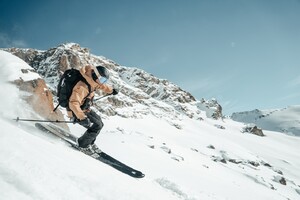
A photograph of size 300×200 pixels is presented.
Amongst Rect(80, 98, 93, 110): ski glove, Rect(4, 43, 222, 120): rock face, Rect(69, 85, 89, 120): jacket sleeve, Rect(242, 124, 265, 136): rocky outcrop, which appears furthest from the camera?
Rect(242, 124, 265, 136): rocky outcrop

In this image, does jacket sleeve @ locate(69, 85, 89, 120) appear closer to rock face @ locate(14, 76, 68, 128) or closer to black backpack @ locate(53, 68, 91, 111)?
black backpack @ locate(53, 68, 91, 111)

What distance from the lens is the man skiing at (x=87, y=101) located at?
24.3 feet

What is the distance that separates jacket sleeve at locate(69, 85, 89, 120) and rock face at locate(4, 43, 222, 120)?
29977 mm

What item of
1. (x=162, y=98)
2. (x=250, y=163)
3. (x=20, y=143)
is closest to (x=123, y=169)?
(x=20, y=143)

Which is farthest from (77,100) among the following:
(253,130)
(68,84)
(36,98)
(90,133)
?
(253,130)

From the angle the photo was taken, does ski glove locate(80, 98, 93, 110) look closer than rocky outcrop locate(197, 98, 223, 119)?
Yes

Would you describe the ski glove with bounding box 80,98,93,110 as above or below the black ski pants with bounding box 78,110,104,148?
above

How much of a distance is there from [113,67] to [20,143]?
115 metres

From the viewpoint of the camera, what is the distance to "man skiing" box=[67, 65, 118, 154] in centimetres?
741

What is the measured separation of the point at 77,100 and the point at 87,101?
1.31ft

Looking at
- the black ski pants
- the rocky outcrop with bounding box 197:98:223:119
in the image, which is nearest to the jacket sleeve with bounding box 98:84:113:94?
the black ski pants

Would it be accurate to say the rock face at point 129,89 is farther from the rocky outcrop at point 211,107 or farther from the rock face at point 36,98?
the rock face at point 36,98

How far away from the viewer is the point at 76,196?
407 cm

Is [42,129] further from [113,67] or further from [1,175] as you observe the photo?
[113,67]
